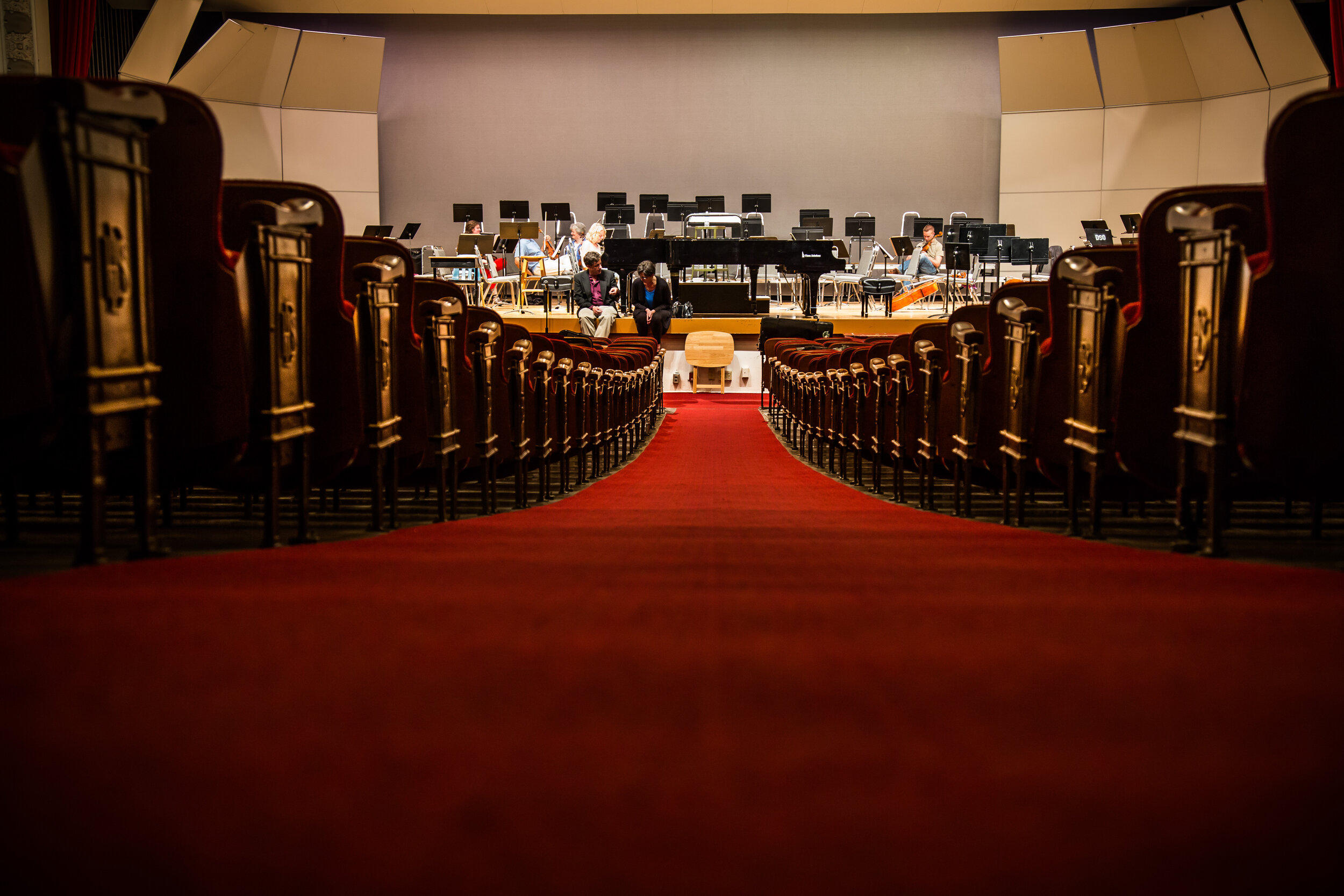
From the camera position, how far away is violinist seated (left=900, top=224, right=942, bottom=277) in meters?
15.0

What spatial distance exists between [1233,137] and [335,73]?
51.0 feet

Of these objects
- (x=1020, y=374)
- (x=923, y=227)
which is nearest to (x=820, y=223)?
(x=923, y=227)

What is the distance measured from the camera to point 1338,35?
43.9 feet

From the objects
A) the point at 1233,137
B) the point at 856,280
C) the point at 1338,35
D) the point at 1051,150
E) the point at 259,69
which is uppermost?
the point at 259,69

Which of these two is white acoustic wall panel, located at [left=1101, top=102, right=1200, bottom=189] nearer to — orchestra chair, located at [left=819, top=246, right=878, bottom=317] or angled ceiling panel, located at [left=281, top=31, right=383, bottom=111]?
orchestra chair, located at [left=819, top=246, right=878, bottom=317]

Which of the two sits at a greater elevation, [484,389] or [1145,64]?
[1145,64]

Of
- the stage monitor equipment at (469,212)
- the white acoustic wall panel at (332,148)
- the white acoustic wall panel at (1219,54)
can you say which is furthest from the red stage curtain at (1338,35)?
the white acoustic wall panel at (332,148)

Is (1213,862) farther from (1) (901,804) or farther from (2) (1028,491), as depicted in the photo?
(2) (1028,491)

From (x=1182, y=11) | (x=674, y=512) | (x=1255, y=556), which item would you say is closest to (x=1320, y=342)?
(x=1255, y=556)

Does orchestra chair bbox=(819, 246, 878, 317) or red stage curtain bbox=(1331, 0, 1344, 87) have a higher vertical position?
red stage curtain bbox=(1331, 0, 1344, 87)

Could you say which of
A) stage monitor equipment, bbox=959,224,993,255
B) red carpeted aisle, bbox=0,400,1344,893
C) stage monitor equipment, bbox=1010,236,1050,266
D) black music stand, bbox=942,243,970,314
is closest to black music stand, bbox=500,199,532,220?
black music stand, bbox=942,243,970,314

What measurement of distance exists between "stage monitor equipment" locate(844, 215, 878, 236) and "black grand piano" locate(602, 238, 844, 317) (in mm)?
2587

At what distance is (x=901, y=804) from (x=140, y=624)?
2.90 ft

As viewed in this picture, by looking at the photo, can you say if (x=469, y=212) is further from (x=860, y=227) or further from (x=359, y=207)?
(x=860, y=227)
